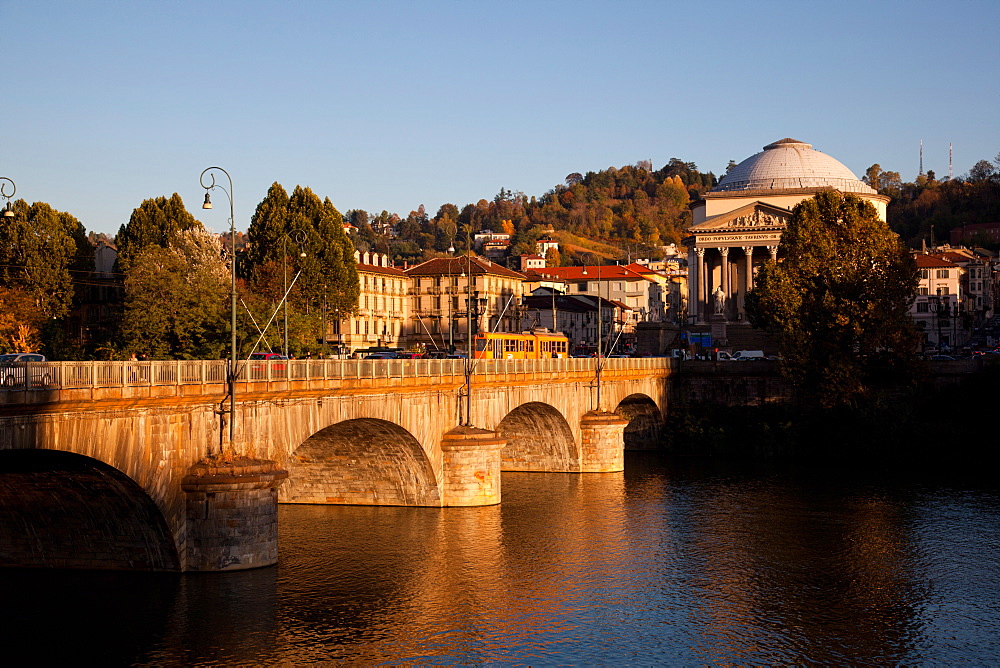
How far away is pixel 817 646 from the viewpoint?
103ft

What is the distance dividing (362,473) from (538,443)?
1893 cm

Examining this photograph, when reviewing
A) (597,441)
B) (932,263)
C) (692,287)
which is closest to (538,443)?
(597,441)

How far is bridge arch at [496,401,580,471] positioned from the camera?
6481 centimetres

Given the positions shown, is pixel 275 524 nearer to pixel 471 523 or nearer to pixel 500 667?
pixel 500 667

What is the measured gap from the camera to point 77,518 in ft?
111

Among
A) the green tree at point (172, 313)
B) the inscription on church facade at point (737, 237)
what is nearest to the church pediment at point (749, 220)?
the inscription on church facade at point (737, 237)

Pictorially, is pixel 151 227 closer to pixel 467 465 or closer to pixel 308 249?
pixel 308 249

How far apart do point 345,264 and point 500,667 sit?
6896 centimetres

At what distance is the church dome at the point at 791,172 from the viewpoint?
13775cm

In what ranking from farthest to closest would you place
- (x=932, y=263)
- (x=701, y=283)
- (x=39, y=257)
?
(x=932, y=263) < (x=701, y=283) < (x=39, y=257)

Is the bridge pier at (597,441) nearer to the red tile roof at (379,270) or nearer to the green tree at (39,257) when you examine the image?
the green tree at (39,257)

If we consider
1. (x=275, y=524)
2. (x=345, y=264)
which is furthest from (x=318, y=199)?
(x=275, y=524)

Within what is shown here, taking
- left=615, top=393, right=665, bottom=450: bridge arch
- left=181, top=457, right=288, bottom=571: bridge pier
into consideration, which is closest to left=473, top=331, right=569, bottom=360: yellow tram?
left=615, top=393, right=665, bottom=450: bridge arch

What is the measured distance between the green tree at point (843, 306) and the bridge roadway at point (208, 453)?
36274 millimetres
